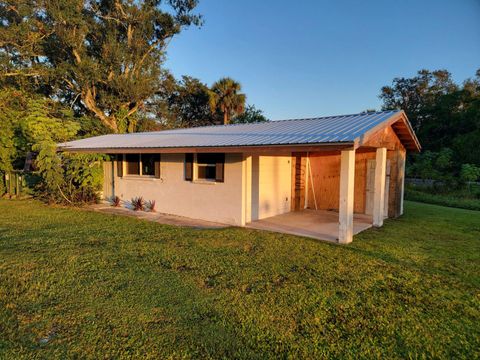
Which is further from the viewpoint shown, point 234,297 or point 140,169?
point 140,169

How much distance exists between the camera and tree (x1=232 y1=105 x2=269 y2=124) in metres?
28.7

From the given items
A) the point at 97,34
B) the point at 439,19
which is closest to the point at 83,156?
the point at 97,34

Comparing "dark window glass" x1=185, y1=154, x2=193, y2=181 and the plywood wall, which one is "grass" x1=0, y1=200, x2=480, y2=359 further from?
the plywood wall

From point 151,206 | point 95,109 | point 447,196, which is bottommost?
point 447,196

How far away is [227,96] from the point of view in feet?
81.0

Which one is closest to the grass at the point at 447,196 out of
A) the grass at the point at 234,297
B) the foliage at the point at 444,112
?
the foliage at the point at 444,112

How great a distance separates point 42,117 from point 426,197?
60.6 ft

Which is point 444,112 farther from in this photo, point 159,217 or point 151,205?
point 159,217

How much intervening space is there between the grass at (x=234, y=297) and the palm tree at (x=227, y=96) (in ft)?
63.5

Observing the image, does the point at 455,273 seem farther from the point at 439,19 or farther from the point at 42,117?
the point at 42,117

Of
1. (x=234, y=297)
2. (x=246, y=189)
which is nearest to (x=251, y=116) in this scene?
(x=246, y=189)

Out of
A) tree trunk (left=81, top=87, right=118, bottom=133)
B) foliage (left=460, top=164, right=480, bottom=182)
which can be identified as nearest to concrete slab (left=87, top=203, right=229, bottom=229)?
tree trunk (left=81, top=87, right=118, bottom=133)

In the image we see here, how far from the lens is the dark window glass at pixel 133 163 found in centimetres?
1152

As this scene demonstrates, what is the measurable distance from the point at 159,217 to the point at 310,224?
4.81 m
